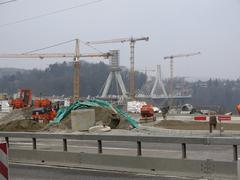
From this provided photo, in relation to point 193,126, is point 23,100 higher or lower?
higher

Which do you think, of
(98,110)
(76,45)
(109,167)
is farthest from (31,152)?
(76,45)

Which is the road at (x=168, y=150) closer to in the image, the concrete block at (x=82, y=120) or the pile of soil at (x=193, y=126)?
the concrete block at (x=82, y=120)

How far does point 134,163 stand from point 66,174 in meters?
1.79

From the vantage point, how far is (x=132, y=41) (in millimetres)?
176000

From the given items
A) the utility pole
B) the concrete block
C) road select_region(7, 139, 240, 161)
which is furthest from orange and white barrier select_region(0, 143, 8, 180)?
the utility pole

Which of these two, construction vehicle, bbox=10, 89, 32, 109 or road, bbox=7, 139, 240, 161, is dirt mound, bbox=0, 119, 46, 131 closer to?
road, bbox=7, 139, 240, 161

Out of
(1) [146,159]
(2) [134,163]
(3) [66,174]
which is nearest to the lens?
(1) [146,159]

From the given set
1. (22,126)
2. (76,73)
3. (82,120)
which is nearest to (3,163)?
(82,120)

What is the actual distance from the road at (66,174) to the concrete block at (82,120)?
847 inches

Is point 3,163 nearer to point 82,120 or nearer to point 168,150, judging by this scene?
point 168,150

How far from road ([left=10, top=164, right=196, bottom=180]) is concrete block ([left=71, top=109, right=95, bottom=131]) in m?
21.5

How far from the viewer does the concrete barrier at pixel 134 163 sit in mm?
11633

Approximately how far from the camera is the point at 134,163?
43.7 feet

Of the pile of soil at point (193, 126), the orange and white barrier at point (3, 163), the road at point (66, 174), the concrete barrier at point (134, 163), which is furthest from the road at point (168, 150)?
the pile of soil at point (193, 126)
